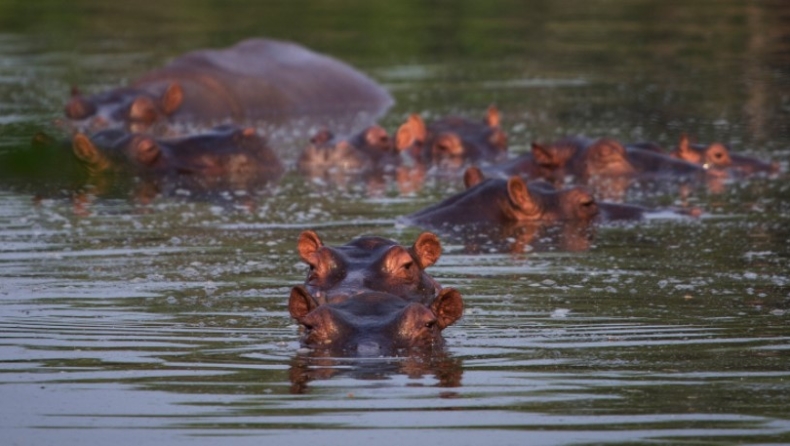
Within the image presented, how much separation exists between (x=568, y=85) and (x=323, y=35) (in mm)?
6100

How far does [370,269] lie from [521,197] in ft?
11.0

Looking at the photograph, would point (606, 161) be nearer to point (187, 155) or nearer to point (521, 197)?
point (521, 197)

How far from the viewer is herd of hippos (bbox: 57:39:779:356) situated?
265 inches

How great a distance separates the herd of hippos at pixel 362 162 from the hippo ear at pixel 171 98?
0.01 m

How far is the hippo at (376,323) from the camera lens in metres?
6.41

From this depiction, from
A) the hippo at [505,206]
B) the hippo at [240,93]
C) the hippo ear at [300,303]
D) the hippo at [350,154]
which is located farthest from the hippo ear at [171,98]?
the hippo ear at [300,303]

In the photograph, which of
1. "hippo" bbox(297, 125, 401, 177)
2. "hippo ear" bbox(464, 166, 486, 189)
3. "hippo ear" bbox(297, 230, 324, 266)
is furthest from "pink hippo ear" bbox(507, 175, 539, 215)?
"hippo" bbox(297, 125, 401, 177)

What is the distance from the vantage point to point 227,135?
44.7 ft

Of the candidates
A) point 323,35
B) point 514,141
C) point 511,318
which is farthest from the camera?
point 323,35

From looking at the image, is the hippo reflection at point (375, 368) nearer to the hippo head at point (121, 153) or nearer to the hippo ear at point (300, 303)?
the hippo ear at point (300, 303)

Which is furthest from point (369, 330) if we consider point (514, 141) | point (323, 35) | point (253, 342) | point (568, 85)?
point (323, 35)

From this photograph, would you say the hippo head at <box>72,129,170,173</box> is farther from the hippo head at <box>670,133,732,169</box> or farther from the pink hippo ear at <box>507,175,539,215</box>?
the hippo head at <box>670,133,732,169</box>

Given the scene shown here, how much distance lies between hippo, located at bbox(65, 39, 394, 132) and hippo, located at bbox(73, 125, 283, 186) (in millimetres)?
2780

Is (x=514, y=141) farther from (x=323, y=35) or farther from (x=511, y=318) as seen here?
(x=323, y=35)
